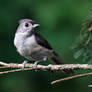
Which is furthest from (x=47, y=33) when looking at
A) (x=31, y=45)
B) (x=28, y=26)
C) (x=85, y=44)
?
(x=85, y=44)

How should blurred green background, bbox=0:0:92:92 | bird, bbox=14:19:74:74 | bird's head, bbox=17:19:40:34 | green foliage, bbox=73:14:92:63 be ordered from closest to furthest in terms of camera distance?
1. green foliage, bbox=73:14:92:63
2. bird, bbox=14:19:74:74
3. bird's head, bbox=17:19:40:34
4. blurred green background, bbox=0:0:92:92

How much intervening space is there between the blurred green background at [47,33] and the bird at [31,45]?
71.4 inches

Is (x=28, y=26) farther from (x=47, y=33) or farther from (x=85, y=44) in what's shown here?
(x=47, y=33)

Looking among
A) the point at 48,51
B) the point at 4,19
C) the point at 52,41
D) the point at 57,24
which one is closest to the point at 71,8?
the point at 57,24

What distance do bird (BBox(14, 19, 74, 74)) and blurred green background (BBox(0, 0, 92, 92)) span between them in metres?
1.81

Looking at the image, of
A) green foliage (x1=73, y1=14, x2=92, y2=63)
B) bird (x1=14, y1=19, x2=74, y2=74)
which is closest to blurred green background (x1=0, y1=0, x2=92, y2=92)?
bird (x1=14, y1=19, x2=74, y2=74)

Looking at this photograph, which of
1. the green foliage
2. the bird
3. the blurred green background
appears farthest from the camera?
the blurred green background

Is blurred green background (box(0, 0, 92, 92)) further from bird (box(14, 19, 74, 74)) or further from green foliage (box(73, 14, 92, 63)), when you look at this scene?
green foliage (box(73, 14, 92, 63))

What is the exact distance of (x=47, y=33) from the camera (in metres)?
6.55

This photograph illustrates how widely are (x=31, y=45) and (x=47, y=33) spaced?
246 centimetres

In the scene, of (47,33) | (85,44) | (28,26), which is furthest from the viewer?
(47,33)

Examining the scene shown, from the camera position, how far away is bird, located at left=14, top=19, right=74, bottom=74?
4.05m

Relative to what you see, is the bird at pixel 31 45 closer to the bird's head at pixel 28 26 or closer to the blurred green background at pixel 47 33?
the bird's head at pixel 28 26

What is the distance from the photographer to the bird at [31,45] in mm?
4051
